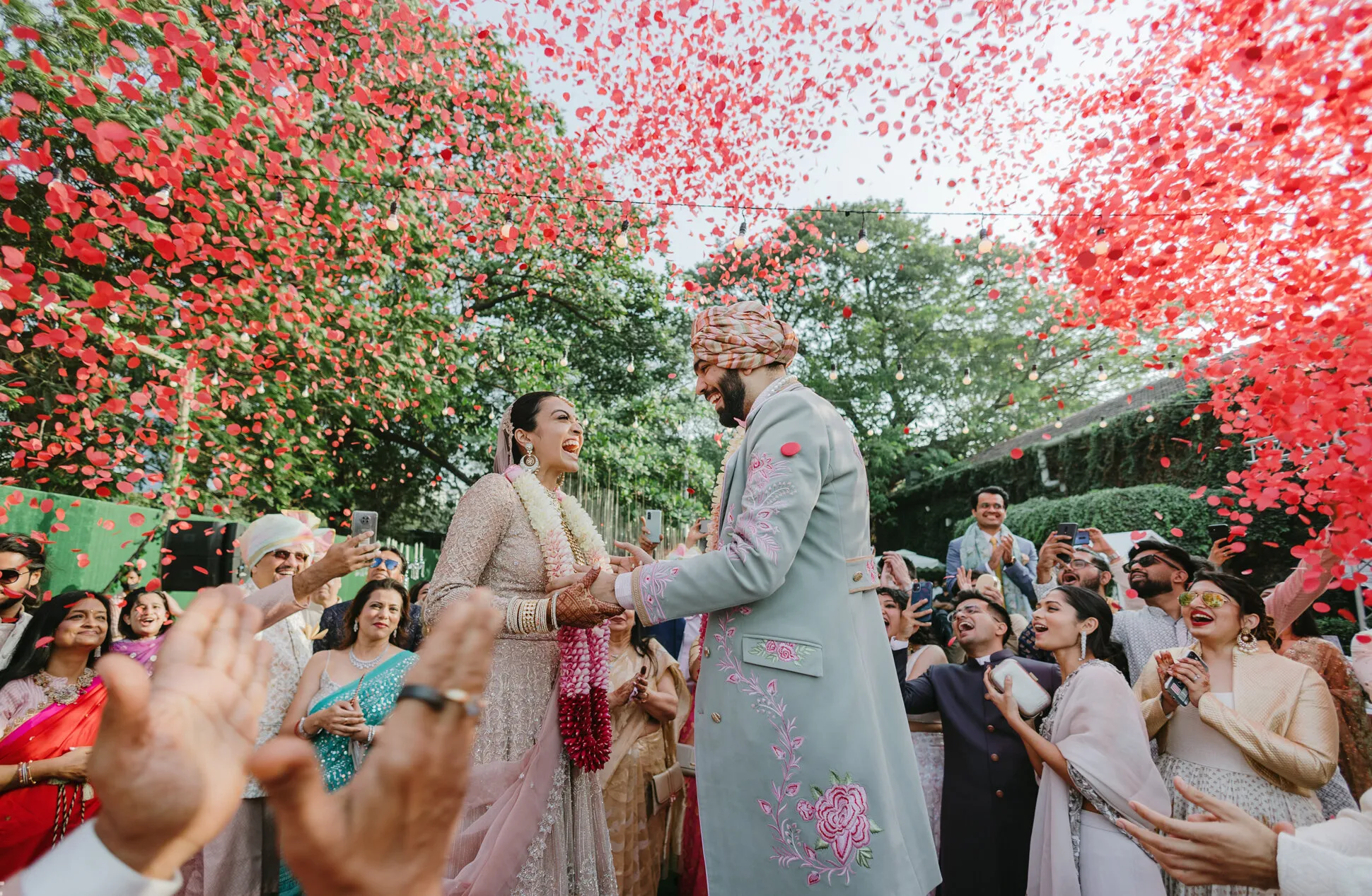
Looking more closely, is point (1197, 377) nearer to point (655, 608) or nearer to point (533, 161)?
point (533, 161)

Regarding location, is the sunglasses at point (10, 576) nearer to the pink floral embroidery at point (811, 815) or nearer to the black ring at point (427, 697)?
the pink floral embroidery at point (811, 815)

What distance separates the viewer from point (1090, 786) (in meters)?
2.84

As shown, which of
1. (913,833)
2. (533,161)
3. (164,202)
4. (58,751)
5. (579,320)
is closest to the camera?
(913,833)

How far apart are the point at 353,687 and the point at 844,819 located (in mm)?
2945

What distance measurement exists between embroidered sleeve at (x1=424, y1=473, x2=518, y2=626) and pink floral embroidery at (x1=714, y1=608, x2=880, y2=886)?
1171 millimetres

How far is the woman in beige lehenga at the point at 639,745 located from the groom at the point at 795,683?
1.59 metres

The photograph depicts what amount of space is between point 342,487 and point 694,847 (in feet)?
35.4

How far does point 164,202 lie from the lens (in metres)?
6.32

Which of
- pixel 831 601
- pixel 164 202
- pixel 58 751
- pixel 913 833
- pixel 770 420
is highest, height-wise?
pixel 164 202

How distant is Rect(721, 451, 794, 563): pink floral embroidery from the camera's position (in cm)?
196

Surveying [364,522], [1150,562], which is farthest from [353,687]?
[1150,562]

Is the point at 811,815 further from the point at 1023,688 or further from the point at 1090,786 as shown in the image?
the point at 1023,688

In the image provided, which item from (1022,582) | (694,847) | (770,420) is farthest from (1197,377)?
(770,420)

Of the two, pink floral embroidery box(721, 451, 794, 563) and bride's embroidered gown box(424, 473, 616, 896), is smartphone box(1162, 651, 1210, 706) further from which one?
bride's embroidered gown box(424, 473, 616, 896)
